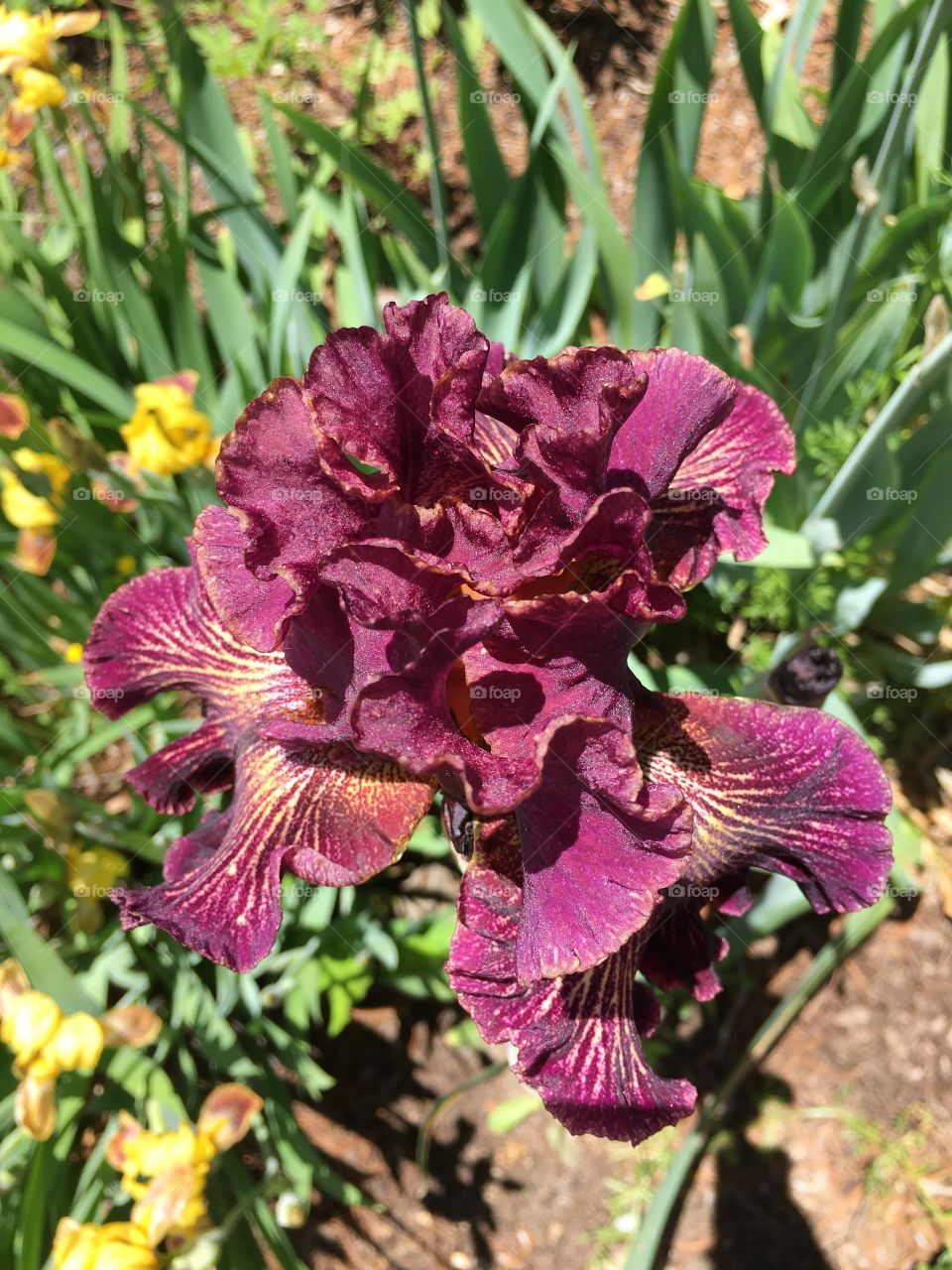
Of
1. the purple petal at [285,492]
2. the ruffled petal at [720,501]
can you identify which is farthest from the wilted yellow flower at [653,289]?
the purple petal at [285,492]

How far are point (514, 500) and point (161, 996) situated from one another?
1.87m

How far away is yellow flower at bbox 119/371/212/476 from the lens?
2135 millimetres

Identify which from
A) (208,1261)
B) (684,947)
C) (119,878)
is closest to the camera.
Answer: (684,947)

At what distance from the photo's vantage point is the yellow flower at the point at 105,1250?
1591 mm

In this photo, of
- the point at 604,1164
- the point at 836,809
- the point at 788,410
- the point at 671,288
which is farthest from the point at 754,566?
the point at 604,1164

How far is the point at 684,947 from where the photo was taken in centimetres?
155

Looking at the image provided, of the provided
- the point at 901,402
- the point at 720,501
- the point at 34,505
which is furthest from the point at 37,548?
the point at 901,402

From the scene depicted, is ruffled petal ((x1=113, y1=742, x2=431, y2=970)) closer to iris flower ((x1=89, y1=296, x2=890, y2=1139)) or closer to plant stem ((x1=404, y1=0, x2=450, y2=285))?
iris flower ((x1=89, y1=296, x2=890, y2=1139))

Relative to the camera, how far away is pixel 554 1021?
4.49 ft

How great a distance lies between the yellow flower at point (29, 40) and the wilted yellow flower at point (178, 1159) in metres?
2.53

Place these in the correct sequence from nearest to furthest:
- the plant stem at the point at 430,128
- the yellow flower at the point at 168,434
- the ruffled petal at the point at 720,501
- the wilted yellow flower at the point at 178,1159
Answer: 1. the ruffled petal at the point at 720,501
2. the wilted yellow flower at the point at 178,1159
3. the plant stem at the point at 430,128
4. the yellow flower at the point at 168,434

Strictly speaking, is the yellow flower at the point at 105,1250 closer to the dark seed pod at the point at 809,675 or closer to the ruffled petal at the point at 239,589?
the ruffled petal at the point at 239,589

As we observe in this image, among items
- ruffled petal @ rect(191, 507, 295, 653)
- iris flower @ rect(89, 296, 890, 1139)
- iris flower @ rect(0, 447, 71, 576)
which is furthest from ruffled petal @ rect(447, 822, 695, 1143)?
iris flower @ rect(0, 447, 71, 576)

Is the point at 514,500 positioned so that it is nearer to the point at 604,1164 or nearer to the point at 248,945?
the point at 248,945
